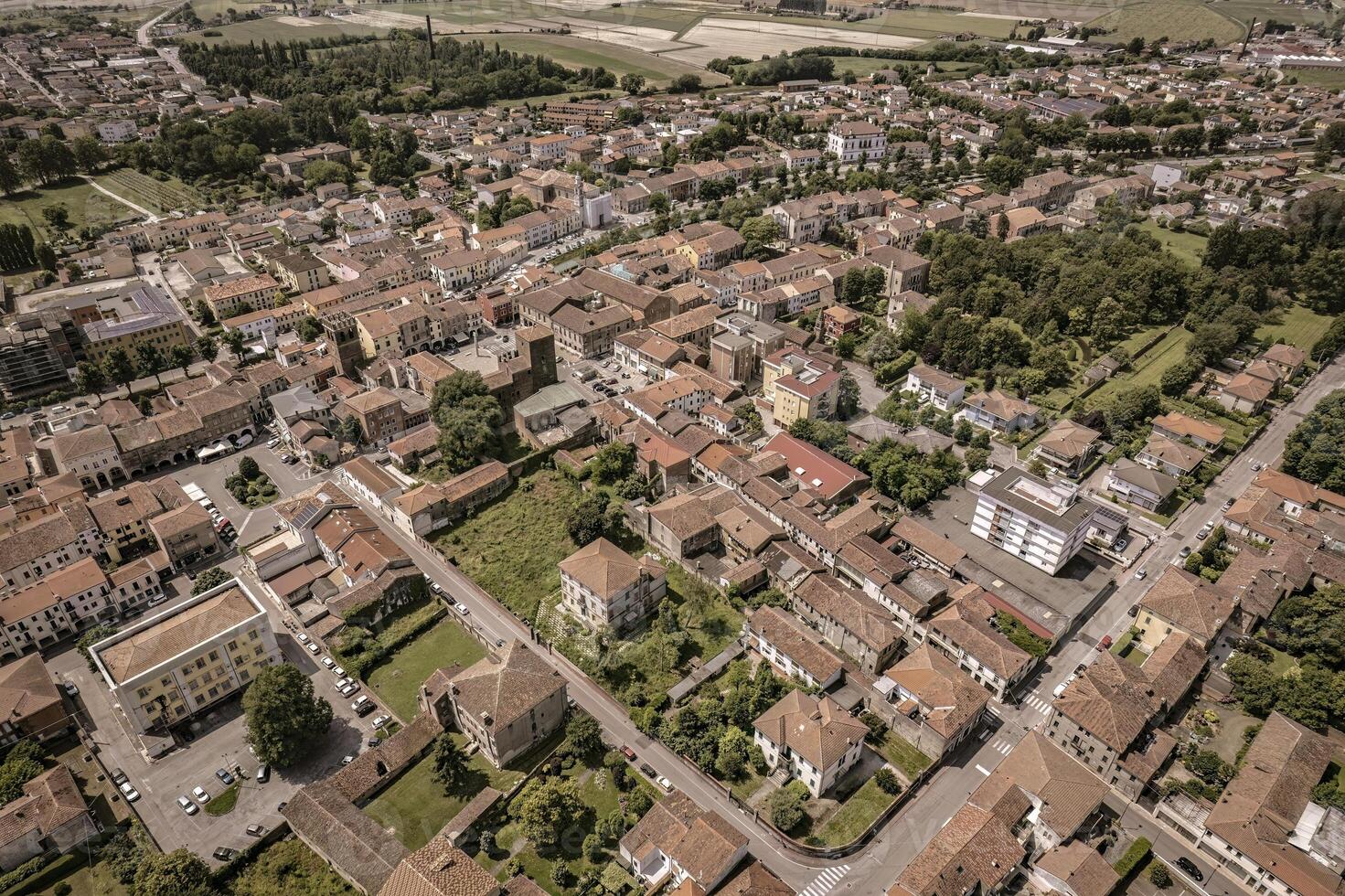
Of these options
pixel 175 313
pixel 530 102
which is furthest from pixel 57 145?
pixel 530 102

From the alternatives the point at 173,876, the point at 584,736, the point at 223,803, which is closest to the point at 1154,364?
the point at 584,736

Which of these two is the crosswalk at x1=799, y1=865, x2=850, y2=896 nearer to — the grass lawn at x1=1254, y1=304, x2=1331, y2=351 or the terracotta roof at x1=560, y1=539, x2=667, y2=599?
the terracotta roof at x1=560, y1=539, x2=667, y2=599

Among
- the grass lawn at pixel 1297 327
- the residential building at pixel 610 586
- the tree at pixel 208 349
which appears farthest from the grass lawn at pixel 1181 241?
the tree at pixel 208 349

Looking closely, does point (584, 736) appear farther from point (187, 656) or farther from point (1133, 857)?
point (1133, 857)

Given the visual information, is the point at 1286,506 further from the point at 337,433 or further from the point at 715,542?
the point at 337,433

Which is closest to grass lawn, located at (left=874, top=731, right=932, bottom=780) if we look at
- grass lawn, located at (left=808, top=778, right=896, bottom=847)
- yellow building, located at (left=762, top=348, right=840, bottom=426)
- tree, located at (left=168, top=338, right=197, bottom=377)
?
grass lawn, located at (left=808, top=778, right=896, bottom=847)
